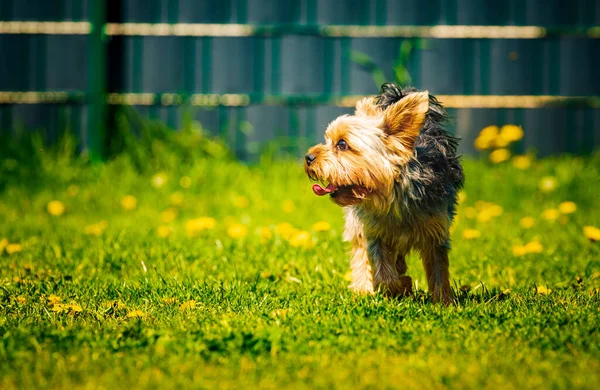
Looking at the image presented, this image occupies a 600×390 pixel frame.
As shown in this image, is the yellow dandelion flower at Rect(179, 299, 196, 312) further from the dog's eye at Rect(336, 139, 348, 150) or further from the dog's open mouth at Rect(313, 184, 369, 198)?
the dog's eye at Rect(336, 139, 348, 150)

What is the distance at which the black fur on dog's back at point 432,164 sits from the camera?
441 centimetres

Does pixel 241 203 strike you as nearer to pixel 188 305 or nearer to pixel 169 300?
pixel 169 300

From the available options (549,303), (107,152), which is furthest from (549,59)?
(549,303)

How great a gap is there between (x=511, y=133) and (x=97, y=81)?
14.6ft

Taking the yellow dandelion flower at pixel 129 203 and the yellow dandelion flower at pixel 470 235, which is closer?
the yellow dandelion flower at pixel 470 235

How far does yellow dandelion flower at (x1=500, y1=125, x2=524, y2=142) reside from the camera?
29.9 feet

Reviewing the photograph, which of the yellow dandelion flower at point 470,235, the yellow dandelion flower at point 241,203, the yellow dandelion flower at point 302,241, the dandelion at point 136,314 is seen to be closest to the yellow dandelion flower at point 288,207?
the yellow dandelion flower at point 241,203

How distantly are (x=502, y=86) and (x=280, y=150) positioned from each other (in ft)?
8.26

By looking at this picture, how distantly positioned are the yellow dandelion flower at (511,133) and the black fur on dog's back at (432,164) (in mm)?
4453

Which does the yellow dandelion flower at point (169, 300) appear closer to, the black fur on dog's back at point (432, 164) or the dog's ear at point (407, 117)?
the black fur on dog's back at point (432, 164)

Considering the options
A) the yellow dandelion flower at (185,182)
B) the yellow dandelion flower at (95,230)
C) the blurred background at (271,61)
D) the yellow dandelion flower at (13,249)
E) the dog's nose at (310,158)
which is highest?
the blurred background at (271,61)

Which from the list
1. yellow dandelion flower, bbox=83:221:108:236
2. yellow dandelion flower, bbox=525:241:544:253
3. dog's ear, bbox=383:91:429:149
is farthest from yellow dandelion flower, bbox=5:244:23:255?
yellow dandelion flower, bbox=525:241:544:253

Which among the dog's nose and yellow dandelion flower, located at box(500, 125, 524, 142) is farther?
yellow dandelion flower, located at box(500, 125, 524, 142)

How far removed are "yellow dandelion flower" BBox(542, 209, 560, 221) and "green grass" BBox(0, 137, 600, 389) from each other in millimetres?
70
